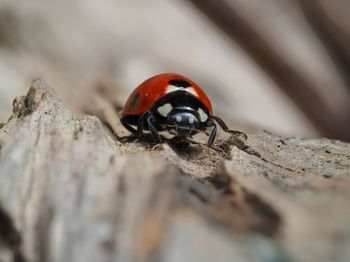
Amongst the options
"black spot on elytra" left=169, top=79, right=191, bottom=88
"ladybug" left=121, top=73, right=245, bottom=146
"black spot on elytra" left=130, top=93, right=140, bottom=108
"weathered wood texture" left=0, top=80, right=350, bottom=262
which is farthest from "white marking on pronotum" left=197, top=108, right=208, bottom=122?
"weathered wood texture" left=0, top=80, right=350, bottom=262

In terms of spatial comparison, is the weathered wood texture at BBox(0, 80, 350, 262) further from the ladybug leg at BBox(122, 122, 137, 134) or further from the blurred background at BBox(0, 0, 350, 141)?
the blurred background at BBox(0, 0, 350, 141)

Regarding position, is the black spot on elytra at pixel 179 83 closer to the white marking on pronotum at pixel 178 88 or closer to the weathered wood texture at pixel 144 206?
the white marking on pronotum at pixel 178 88

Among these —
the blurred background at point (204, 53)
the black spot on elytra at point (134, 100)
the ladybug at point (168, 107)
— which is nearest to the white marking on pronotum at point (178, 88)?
the ladybug at point (168, 107)

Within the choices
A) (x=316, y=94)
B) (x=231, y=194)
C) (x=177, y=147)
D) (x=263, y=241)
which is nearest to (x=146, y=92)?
(x=177, y=147)


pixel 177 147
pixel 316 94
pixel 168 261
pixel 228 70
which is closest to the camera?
pixel 168 261

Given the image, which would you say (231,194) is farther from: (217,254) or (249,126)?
(249,126)

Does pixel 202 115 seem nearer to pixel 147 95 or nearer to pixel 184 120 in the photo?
pixel 184 120
